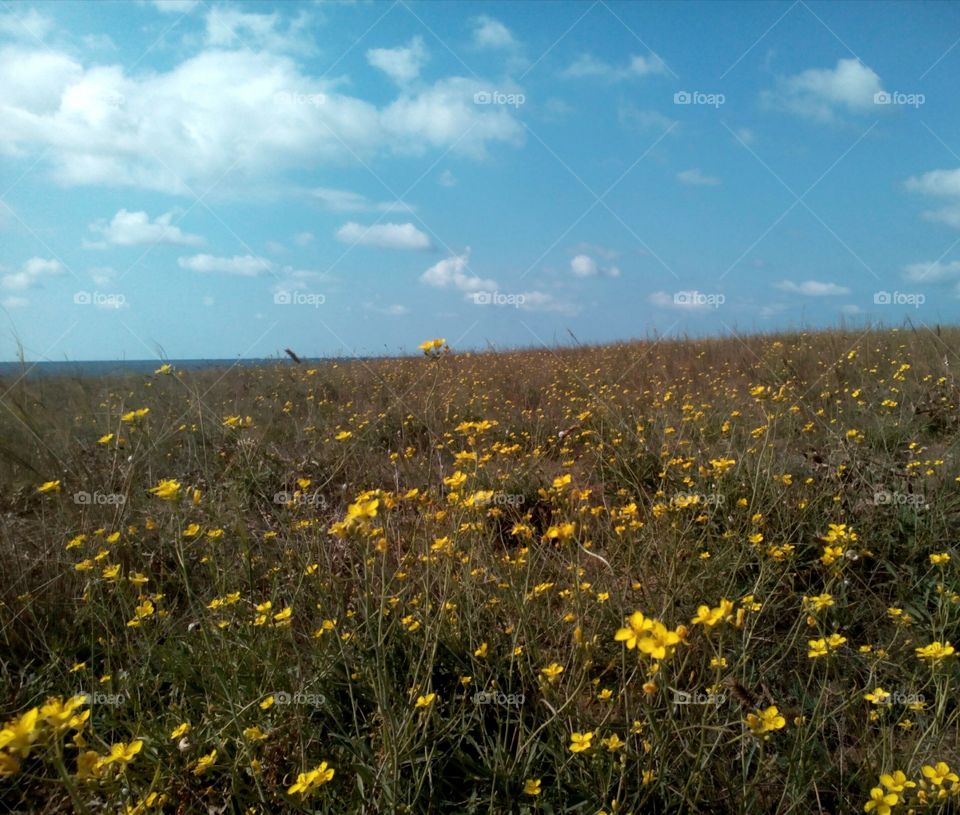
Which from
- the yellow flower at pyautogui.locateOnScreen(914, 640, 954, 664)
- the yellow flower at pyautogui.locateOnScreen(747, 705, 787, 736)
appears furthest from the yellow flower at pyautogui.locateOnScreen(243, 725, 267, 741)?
the yellow flower at pyautogui.locateOnScreen(914, 640, 954, 664)

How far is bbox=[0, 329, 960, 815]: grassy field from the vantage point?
1474mm

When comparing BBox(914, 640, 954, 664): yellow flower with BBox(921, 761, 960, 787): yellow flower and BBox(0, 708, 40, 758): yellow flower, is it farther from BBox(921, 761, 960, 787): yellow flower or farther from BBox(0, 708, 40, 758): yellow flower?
BBox(0, 708, 40, 758): yellow flower

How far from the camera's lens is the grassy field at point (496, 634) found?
1.47 meters

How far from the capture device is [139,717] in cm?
169

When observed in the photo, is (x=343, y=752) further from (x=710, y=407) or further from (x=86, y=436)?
(x=86, y=436)

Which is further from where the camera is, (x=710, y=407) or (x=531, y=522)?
(x=710, y=407)

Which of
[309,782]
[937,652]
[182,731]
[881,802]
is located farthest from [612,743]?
[182,731]

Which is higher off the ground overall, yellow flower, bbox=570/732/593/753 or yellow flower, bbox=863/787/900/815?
yellow flower, bbox=570/732/593/753

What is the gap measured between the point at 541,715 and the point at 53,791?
1436 mm

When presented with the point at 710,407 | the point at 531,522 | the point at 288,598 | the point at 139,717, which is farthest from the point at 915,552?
the point at 139,717

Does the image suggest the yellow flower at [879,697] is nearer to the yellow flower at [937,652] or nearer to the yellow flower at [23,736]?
the yellow flower at [937,652]

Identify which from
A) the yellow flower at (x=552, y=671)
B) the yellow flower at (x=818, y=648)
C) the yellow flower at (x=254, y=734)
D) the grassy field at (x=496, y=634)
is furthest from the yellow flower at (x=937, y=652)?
the yellow flower at (x=254, y=734)

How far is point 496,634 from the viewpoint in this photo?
2.03 meters

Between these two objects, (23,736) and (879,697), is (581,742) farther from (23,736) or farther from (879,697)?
(23,736)
